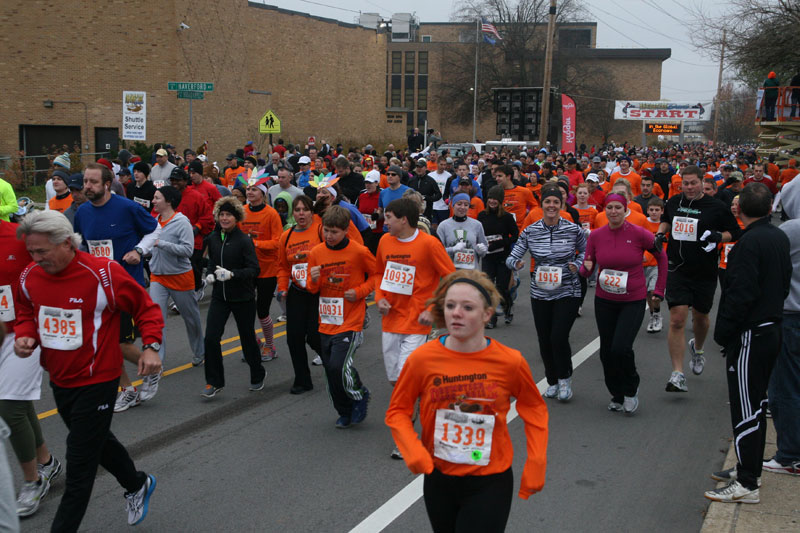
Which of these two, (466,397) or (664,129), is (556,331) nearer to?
(466,397)

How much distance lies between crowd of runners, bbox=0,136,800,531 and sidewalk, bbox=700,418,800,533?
128mm

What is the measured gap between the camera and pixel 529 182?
17750 mm

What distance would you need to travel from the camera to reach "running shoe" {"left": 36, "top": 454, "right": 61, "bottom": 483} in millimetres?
5582

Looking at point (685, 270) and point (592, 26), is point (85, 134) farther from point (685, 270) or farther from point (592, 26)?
point (592, 26)

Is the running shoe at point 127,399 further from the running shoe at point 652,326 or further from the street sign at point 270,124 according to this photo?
the street sign at point 270,124

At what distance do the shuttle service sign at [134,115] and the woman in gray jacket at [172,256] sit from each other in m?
11.6

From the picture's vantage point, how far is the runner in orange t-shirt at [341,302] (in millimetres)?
6781

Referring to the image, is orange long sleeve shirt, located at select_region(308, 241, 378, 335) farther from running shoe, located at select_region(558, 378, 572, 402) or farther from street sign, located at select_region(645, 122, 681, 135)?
street sign, located at select_region(645, 122, 681, 135)

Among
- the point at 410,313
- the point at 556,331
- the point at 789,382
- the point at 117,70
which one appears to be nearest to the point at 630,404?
the point at 556,331

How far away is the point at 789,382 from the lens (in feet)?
19.0

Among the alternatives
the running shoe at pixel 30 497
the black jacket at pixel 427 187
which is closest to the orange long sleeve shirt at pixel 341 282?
the running shoe at pixel 30 497

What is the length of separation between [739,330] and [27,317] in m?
4.54

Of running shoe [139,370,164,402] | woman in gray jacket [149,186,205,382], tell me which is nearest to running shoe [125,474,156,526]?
running shoe [139,370,164,402]

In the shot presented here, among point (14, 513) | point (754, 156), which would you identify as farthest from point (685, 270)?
point (754, 156)
